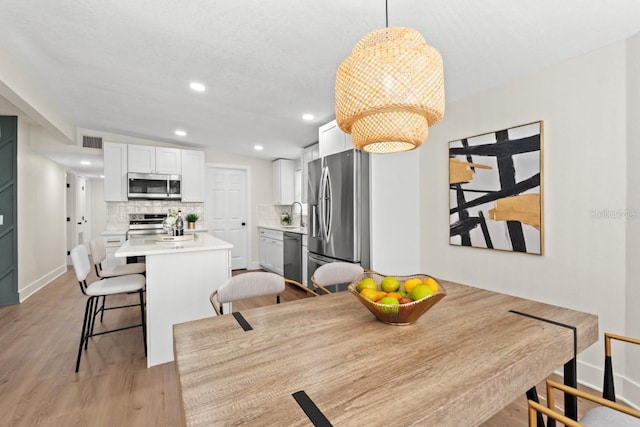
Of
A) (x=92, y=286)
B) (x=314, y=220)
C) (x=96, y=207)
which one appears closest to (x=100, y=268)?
(x=92, y=286)

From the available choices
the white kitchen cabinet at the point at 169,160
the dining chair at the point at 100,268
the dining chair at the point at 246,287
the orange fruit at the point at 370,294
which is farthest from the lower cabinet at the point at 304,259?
the orange fruit at the point at 370,294

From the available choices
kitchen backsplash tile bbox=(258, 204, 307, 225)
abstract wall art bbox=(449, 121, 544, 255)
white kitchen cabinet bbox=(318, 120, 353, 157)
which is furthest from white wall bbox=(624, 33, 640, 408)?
kitchen backsplash tile bbox=(258, 204, 307, 225)

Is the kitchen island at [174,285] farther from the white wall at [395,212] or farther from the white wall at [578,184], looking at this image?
the white wall at [578,184]

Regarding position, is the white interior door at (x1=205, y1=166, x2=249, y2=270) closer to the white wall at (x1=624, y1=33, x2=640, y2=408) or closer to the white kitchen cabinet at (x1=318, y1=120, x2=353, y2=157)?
the white kitchen cabinet at (x1=318, y1=120, x2=353, y2=157)

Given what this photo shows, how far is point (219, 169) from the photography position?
595 centimetres

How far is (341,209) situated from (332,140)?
2.89 feet

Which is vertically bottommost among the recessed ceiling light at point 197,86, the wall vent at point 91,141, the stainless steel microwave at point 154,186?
the stainless steel microwave at point 154,186

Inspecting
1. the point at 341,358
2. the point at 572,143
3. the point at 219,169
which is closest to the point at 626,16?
the point at 572,143

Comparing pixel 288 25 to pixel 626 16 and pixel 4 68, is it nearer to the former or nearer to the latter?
pixel 626 16

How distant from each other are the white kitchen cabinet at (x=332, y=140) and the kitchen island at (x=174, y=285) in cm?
171

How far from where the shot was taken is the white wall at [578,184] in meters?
1.85

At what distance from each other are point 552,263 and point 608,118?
3.28 ft

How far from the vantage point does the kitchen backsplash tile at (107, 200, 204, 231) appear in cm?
507

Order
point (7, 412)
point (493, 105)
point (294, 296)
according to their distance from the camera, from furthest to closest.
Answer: point (294, 296), point (493, 105), point (7, 412)
